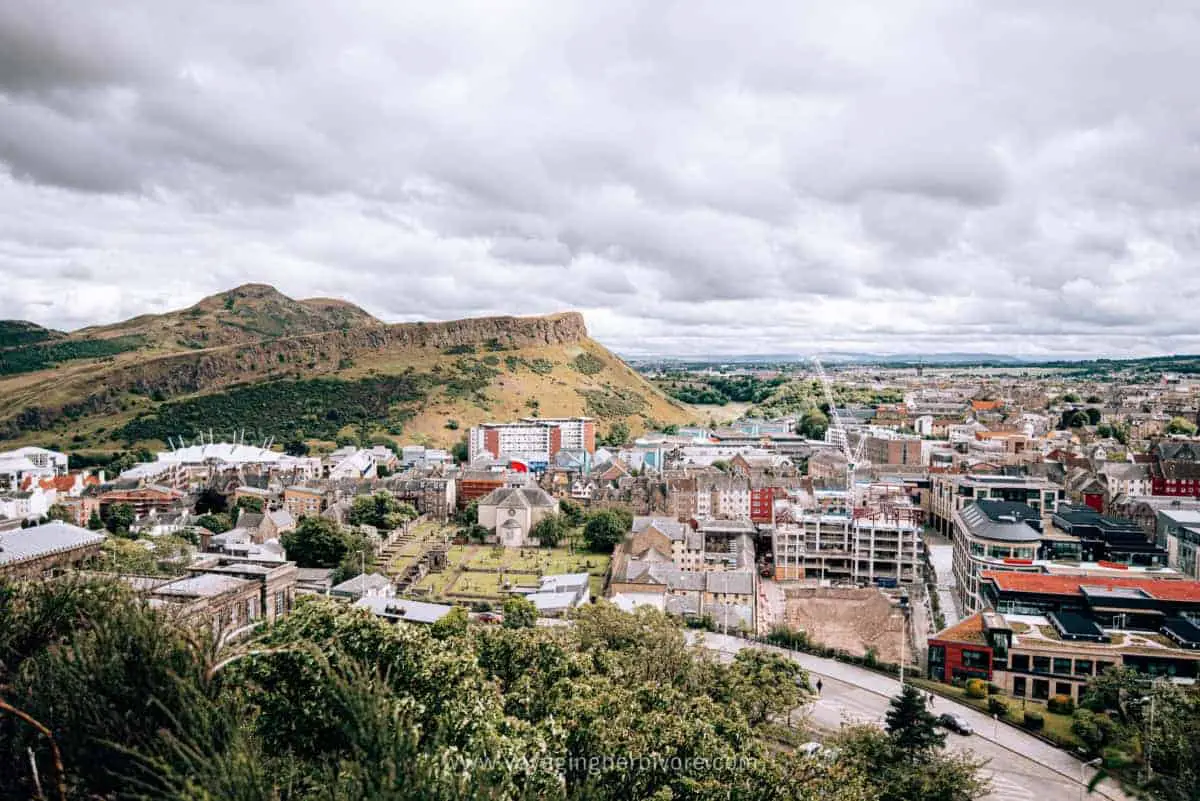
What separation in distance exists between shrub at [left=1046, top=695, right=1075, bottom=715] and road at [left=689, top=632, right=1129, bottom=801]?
2361 mm

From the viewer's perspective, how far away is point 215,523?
47.9 metres

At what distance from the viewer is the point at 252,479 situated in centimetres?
5928

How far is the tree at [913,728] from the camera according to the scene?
19.5 m

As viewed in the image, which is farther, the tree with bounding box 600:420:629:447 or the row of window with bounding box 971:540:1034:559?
the tree with bounding box 600:420:629:447

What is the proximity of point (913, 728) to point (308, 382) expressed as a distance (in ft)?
303

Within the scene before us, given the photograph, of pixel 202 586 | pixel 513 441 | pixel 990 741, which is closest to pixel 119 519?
pixel 202 586

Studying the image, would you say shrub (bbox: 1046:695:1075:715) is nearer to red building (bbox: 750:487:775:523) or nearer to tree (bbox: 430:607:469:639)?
tree (bbox: 430:607:469:639)

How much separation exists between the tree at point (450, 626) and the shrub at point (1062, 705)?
20.0 meters

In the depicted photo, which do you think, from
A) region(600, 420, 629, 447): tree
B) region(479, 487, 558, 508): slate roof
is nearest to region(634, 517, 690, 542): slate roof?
region(479, 487, 558, 508): slate roof

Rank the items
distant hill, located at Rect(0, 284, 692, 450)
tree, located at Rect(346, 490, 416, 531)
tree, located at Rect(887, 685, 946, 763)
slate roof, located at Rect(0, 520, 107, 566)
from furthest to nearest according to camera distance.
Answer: distant hill, located at Rect(0, 284, 692, 450) < tree, located at Rect(346, 490, 416, 531) < slate roof, located at Rect(0, 520, 107, 566) < tree, located at Rect(887, 685, 946, 763)

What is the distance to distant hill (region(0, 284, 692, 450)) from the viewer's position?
8762 centimetres

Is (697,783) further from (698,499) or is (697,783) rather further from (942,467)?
(942,467)

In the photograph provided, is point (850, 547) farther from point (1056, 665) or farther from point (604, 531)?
point (1056, 665)

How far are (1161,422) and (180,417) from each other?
374ft
